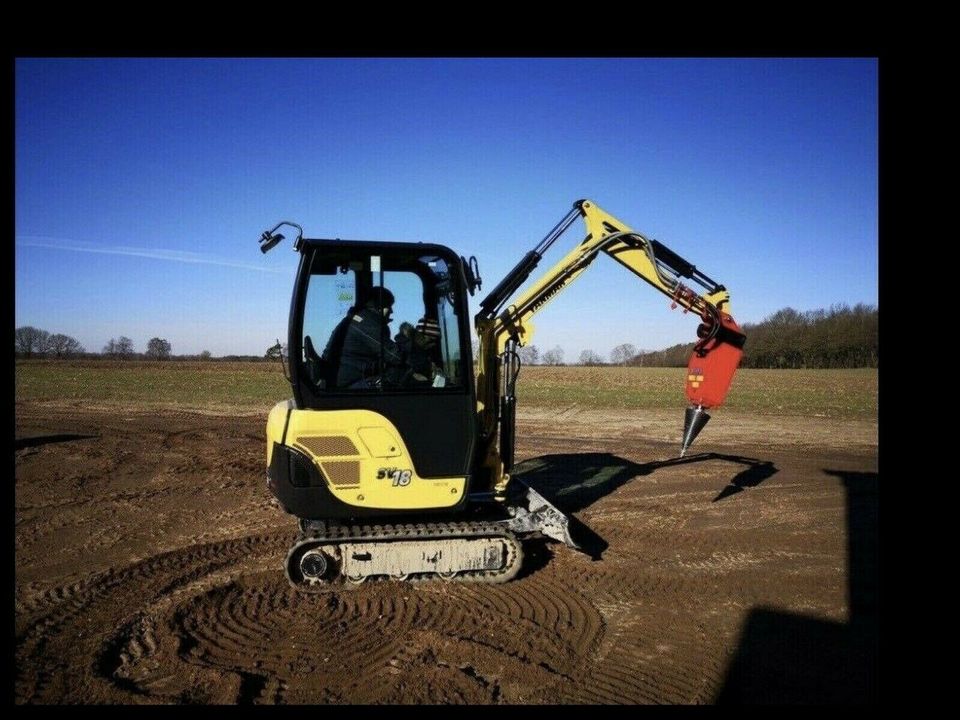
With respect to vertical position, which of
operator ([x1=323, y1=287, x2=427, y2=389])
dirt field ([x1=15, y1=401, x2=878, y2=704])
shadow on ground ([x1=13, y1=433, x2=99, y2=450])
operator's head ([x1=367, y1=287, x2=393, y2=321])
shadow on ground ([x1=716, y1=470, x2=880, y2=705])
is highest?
operator's head ([x1=367, y1=287, x2=393, y2=321])

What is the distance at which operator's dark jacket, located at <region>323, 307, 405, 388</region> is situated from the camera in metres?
5.39

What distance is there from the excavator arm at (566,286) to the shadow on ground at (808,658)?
2.35m

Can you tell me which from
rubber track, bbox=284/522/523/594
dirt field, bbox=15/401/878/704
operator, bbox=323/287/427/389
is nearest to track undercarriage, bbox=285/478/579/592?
rubber track, bbox=284/522/523/594

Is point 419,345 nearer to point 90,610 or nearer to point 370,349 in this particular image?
point 370,349

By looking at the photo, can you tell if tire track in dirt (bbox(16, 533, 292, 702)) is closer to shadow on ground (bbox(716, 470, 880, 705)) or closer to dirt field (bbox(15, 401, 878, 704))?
dirt field (bbox(15, 401, 878, 704))

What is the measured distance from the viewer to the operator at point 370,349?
539cm

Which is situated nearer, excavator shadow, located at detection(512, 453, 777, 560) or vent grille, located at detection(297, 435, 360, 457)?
vent grille, located at detection(297, 435, 360, 457)

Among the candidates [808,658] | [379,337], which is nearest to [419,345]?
[379,337]

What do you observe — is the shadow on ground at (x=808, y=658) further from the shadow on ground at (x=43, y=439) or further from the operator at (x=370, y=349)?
the shadow on ground at (x=43, y=439)

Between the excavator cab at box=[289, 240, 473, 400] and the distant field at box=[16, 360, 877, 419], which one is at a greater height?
the excavator cab at box=[289, 240, 473, 400]

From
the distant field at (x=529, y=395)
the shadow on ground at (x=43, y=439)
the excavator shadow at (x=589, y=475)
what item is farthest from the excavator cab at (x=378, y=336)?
the distant field at (x=529, y=395)

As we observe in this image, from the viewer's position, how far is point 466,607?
5.18 m

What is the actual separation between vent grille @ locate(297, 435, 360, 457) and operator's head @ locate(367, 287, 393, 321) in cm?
115
